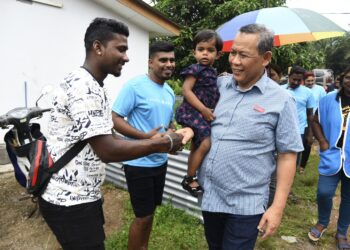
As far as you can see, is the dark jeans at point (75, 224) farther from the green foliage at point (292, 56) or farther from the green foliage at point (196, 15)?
the green foliage at point (292, 56)

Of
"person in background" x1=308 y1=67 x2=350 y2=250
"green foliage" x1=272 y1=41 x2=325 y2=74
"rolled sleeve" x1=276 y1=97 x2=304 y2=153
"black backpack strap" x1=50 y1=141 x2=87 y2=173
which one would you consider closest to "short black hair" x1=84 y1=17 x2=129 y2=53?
"black backpack strap" x1=50 y1=141 x2=87 y2=173

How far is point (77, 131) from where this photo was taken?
166 cm

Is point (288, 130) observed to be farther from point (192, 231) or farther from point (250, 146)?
point (192, 231)

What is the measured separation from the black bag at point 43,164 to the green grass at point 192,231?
5.64 ft

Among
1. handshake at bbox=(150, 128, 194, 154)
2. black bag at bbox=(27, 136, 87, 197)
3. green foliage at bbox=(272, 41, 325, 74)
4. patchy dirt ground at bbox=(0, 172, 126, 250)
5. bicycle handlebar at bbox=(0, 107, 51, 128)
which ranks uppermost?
green foliage at bbox=(272, 41, 325, 74)

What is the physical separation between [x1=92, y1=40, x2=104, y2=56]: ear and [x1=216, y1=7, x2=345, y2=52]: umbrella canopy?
2398mm

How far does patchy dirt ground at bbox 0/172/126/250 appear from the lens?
11.0 feet

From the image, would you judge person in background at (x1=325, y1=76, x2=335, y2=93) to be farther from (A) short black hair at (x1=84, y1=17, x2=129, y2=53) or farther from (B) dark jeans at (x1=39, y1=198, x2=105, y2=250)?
(B) dark jeans at (x1=39, y1=198, x2=105, y2=250)

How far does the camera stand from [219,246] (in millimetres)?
2250

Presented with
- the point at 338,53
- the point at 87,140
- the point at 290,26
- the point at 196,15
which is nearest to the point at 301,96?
the point at 290,26

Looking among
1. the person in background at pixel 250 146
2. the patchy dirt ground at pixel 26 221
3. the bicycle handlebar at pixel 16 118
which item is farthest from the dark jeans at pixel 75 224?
the patchy dirt ground at pixel 26 221

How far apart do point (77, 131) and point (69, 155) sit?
0.17 meters

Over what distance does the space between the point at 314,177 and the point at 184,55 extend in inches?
329

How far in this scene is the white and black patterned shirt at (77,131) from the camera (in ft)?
5.36
